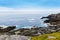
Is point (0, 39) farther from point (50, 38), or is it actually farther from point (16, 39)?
point (50, 38)

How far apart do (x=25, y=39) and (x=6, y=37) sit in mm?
2972

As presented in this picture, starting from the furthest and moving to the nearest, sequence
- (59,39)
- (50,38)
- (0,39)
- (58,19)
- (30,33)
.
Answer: (58,19), (30,33), (59,39), (50,38), (0,39)

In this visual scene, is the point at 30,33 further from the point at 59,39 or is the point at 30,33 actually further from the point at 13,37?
the point at 13,37

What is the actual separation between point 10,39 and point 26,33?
47.0m

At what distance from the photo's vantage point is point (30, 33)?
78.4 m

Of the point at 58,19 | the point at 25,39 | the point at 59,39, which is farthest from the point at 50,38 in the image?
the point at 58,19

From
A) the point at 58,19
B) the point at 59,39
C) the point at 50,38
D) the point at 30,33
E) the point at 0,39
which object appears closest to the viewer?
the point at 0,39

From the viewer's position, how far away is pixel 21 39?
3309 centimetres

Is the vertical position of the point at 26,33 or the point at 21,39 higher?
the point at 21,39

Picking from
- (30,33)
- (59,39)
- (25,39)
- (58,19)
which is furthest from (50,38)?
(58,19)

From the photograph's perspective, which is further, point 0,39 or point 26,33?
point 26,33

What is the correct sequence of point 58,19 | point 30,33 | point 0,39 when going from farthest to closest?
point 58,19, point 30,33, point 0,39

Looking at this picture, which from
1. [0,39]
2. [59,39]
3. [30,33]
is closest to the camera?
[0,39]

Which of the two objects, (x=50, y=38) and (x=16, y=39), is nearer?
(x=16, y=39)
